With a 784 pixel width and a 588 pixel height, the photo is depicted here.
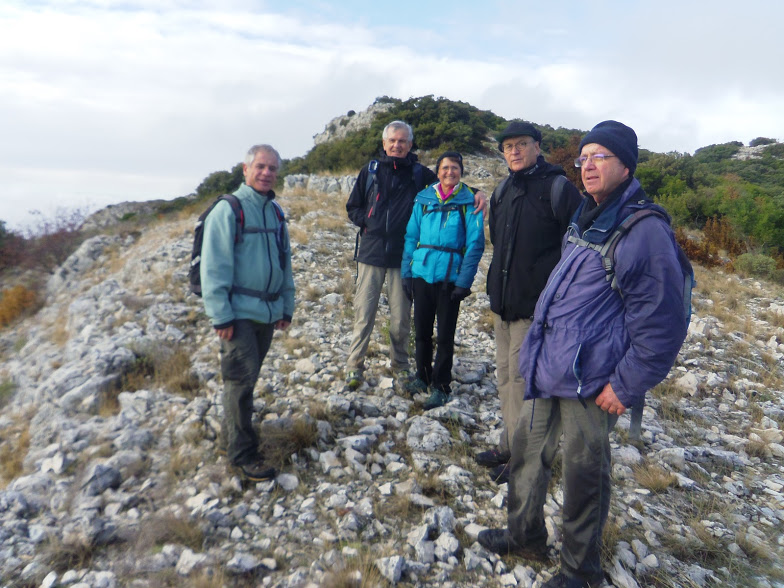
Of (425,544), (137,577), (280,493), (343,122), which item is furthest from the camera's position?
(343,122)

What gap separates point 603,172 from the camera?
2.37 metres

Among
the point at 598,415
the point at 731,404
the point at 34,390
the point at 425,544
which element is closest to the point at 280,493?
the point at 425,544

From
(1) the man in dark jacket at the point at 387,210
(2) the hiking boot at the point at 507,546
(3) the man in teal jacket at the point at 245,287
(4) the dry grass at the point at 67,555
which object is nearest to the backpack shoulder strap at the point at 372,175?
(1) the man in dark jacket at the point at 387,210

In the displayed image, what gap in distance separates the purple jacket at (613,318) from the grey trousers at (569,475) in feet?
0.53

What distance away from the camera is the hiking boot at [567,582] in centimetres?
257

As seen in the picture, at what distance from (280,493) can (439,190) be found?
3.02 m

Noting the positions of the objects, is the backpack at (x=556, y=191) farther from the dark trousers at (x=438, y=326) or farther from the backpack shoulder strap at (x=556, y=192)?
the dark trousers at (x=438, y=326)

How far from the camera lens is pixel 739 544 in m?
3.17

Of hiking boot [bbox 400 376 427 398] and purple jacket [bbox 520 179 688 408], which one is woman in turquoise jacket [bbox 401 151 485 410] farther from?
purple jacket [bbox 520 179 688 408]

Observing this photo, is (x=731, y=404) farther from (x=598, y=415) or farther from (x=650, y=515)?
(x=598, y=415)

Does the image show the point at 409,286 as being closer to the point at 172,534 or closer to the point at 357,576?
the point at 357,576

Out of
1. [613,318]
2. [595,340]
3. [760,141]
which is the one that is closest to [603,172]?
[613,318]

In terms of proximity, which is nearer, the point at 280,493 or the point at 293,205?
the point at 280,493

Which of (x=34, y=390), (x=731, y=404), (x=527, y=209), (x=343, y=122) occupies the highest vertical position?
(x=343, y=122)
